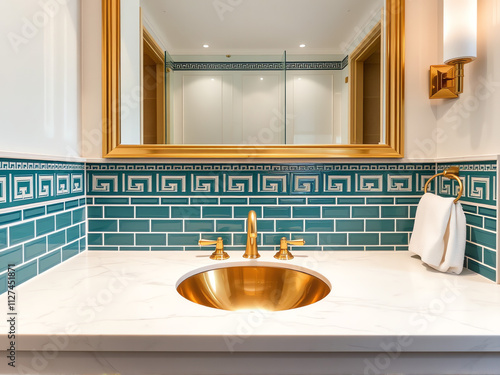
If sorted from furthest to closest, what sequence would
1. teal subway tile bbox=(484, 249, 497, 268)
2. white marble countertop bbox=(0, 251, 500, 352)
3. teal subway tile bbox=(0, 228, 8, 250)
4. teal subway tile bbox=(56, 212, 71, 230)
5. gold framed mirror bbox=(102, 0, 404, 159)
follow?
gold framed mirror bbox=(102, 0, 404, 159) → teal subway tile bbox=(56, 212, 71, 230) → teal subway tile bbox=(484, 249, 497, 268) → teal subway tile bbox=(0, 228, 8, 250) → white marble countertop bbox=(0, 251, 500, 352)

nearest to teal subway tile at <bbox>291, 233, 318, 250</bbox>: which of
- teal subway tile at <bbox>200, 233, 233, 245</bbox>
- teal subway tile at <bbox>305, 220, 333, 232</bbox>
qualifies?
teal subway tile at <bbox>305, 220, 333, 232</bbox>

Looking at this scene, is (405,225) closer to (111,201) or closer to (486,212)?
(486,212)

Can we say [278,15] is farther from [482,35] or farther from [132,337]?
[132,337]

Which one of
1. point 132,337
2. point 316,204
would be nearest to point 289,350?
point 132,337

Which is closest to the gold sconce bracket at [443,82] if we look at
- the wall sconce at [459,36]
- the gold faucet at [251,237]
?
the wall sconce at [459,36]

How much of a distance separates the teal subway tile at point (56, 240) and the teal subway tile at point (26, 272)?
8 cm

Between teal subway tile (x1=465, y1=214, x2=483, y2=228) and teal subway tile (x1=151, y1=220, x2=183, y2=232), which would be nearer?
teal subway tile (x1=465, y1=214, x2=483, y2=228)

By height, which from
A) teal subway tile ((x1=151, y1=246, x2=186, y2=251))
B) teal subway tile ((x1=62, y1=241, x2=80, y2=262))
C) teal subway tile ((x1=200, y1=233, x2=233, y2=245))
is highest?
teal subway tile ((x1=200, y1=233, x2=233, y2=245))

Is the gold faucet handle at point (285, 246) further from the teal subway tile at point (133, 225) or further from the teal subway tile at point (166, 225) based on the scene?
the teal subway tile at point (133, 225)

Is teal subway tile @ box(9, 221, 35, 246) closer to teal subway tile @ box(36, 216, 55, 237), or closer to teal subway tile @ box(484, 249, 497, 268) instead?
teal subway tile @ box(36, 216, 55, 237)

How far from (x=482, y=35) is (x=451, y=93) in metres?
0.17

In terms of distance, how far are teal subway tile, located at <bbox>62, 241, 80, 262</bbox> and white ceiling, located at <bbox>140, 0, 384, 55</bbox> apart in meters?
0.75

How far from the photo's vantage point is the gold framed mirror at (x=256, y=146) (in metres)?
1.08

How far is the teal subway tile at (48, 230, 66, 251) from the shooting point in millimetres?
916
